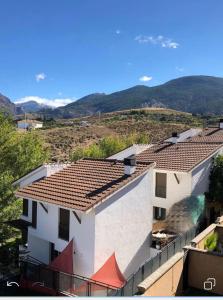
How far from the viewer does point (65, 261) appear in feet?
65.9

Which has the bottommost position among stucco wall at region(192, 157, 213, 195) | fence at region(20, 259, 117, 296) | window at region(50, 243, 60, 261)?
fence at region(20, 259, 117, 296)

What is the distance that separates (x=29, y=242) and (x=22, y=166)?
433 inches

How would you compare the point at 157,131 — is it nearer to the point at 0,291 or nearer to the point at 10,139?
the point at 10,139

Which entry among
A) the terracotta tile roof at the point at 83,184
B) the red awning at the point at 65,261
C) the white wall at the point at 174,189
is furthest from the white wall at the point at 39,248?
the white wall at the point at 174,189

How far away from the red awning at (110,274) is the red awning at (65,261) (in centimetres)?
140

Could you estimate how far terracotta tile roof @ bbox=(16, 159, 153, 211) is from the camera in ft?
66.5

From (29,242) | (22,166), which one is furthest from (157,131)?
(29,242)

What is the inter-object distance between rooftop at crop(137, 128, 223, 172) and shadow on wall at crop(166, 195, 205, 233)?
7.59 feet

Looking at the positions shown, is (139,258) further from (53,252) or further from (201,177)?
(201,177)

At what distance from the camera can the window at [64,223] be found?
69.6 feet

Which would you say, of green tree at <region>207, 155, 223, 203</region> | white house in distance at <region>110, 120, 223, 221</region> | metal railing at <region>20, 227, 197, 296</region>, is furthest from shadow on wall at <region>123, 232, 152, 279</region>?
green tree at <region>207, 155, 223, 203</region>

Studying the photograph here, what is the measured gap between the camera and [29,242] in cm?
2369

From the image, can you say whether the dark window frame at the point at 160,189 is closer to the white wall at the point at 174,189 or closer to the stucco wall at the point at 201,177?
the white wall at the point at 174,189

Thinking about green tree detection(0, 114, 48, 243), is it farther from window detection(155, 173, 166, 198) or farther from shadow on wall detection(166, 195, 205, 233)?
shadow on wall detection(166, 195, 205, 233)
